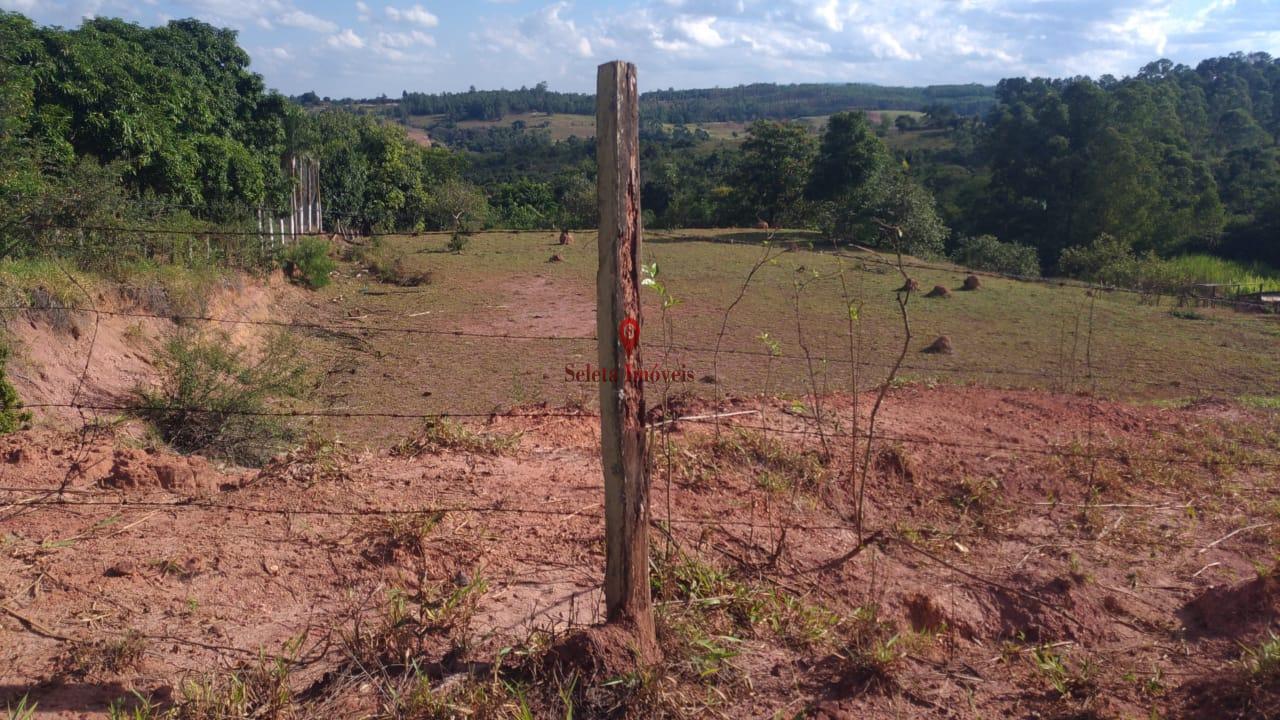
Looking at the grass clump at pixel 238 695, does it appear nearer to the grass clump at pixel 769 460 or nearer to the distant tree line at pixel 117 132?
the grass clump at pixel 769 460

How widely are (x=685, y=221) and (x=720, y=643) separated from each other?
107ft

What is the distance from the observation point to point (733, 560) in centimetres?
382

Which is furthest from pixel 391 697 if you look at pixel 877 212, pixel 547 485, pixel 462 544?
pixel 877 212

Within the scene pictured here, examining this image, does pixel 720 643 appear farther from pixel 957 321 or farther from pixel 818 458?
pixel 957 321

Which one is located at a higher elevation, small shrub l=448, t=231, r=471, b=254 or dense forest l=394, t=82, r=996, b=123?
dense forest l=394, t=82, r=996, b=123

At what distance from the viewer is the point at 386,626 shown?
2.93 m

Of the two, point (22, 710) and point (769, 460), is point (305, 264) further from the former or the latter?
point (22, 710)

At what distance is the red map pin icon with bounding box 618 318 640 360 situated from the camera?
269 cm

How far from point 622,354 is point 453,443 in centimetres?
260

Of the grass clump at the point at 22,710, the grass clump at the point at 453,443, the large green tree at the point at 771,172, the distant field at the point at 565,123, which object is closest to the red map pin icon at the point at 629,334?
the grass clump at the point at 22,710

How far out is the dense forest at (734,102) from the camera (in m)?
110

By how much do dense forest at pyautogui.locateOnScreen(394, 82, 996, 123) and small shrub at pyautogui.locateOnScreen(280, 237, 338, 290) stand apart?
83.5 m

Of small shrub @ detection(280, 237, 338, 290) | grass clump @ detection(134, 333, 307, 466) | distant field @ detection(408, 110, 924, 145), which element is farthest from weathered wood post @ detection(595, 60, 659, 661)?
distant field @ detection(408, 110, 924, 145)

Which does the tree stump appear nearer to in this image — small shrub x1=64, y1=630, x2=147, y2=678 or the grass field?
the grass field
